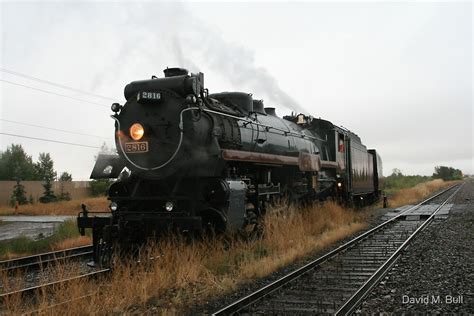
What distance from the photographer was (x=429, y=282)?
6414mm

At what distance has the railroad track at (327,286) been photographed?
207 inches

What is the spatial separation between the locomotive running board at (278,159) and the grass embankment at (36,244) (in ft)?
18.9

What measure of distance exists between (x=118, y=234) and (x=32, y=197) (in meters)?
33.8

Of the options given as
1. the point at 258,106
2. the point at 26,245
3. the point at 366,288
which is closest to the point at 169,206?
the point at 366,288

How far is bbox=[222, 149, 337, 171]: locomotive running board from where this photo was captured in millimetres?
8148

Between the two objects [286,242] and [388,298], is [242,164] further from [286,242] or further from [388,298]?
[388,298]

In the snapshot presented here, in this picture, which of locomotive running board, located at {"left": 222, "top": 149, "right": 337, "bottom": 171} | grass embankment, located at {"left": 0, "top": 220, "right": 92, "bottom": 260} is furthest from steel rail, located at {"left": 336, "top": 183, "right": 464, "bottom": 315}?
grass embankment, located at {"left": 0, "top": 220, "right": 92, "bottom": 260}

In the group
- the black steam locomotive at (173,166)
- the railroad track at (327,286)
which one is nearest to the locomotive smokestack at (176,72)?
the black steam locomotive at (173,166)

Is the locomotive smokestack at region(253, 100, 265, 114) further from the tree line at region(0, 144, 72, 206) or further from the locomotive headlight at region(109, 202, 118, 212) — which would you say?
the tree line at region(0, 144, 72, 206)

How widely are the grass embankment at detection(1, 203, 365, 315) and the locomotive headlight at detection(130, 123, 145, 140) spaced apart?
1902 mm

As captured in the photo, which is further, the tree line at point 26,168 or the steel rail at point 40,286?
the tree line at point 26,168

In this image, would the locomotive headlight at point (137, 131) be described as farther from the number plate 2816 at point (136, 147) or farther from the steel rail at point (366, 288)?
the steel rail at point (366, 288)

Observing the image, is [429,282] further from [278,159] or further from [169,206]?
[278,159]

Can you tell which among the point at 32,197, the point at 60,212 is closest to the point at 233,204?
the point at 60,212
